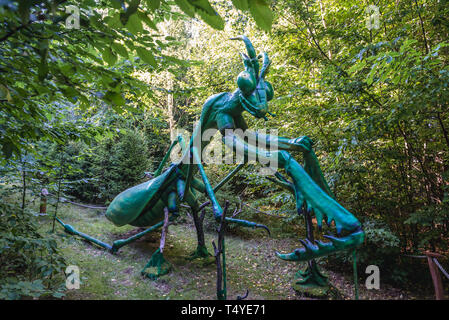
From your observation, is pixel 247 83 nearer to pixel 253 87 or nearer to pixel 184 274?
pixel 253 87

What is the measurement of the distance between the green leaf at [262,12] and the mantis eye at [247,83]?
128 cm

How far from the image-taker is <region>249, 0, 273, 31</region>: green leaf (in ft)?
3.09

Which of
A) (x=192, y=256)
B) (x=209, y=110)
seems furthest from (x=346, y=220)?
(x=192, y=256)

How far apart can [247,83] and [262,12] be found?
132cm

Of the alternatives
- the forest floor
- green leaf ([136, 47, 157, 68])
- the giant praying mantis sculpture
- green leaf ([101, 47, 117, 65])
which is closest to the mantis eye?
the giant praying mantis sculpture

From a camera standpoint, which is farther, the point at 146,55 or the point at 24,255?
the point at 24,255

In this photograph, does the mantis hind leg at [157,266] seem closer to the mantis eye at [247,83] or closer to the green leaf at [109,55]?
the mantis eye at [247,83]

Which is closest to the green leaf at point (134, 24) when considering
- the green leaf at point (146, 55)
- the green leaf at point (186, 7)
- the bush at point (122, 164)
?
the green leaf at point (146, 55)

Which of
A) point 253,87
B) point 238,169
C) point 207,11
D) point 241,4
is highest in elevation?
point 253,87

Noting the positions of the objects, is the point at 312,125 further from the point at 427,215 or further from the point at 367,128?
the point at 427,215

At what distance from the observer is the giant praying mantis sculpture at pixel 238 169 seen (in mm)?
1683

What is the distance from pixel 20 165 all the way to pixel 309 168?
3493mm

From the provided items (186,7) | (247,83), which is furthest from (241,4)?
(247,83)

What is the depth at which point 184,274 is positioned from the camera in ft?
11.4
